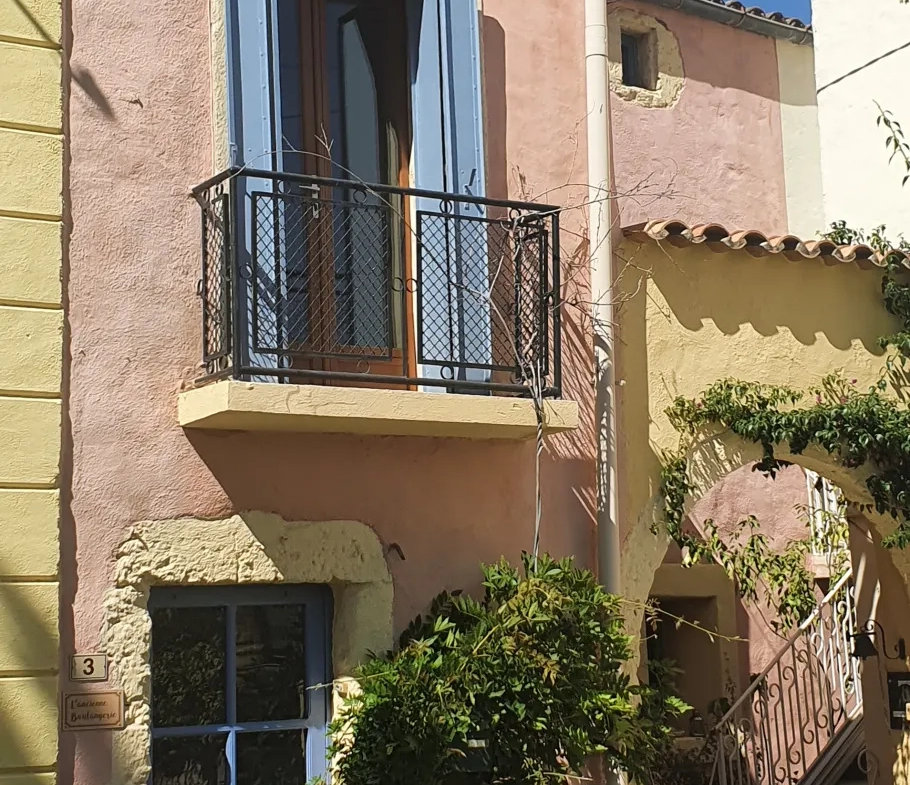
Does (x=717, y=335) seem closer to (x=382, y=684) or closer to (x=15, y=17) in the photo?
(x=382, y=684)

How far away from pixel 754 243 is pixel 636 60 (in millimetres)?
4539

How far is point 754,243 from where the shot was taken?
8164mm

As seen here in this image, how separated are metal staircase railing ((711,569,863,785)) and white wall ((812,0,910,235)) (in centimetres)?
294

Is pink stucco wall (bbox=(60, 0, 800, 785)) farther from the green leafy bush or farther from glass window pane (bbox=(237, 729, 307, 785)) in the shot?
glass window pane (bbox=(237, 729, 307, 785))

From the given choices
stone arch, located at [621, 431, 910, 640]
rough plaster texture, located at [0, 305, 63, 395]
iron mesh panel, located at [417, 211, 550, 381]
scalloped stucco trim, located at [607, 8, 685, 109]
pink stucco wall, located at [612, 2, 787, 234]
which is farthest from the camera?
scalloped stucco trim, located at [607, 8, 685, 109]

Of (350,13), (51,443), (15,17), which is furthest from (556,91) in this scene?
(51,443)

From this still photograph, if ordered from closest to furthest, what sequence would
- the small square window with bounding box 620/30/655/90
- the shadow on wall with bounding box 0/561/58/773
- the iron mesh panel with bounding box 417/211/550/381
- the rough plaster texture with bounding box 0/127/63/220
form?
1. the shadow on wall with bounding box 0/561/58/773
2. the rough plaster texture with bounding box 0/127/63/220
3. the iron mesh panel with bounding box 417/211/550/381
4. the small square window with bounding box 620/30/655/90

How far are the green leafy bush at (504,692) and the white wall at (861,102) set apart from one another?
5.75 meters

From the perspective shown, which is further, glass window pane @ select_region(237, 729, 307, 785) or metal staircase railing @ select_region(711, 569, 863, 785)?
metal staircase railing @ select_region(711, 569, 863, 785)

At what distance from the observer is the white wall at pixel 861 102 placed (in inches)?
449

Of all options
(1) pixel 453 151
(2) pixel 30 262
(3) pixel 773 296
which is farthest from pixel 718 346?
(2) pixel 30 262

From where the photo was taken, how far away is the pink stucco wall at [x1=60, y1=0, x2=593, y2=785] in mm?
6152

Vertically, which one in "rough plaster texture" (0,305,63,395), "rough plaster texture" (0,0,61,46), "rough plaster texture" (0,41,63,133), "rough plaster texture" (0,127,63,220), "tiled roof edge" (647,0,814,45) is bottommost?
"rough plaster texture" (0,305,63,395)

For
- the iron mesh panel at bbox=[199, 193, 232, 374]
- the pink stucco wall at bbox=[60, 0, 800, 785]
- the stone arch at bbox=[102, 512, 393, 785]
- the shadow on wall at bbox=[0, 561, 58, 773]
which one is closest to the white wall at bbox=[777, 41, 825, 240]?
the pink stucco wall at bbox=[60, 0, 800, 785]
